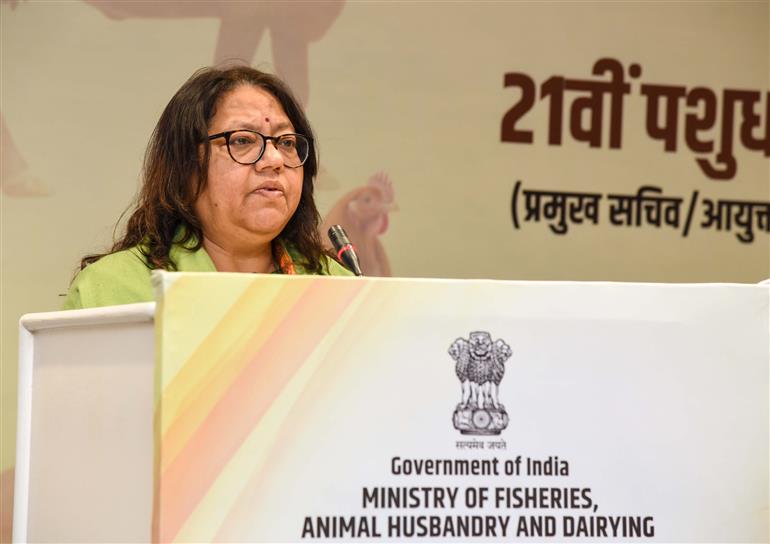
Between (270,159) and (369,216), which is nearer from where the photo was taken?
(270,159)

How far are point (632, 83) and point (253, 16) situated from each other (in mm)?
1381

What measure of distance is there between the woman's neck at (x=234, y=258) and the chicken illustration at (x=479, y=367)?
838mm

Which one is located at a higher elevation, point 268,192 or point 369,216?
point 369,216

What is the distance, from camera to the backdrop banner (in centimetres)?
98

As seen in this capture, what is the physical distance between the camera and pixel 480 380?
1.03 meters

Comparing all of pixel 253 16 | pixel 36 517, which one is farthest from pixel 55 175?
pixel 36 517

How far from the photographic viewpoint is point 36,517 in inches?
48.8

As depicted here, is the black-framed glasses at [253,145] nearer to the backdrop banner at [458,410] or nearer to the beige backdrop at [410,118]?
the backdrop banner at [458,410]

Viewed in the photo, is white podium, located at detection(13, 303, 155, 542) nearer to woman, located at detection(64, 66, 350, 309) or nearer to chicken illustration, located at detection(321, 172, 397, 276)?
woman, located at detection(64, 66, 350, 309)

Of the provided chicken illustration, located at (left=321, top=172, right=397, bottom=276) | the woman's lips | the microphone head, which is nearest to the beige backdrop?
chicken illustration, located at (left=321, top=172, right=397, bottom=276)

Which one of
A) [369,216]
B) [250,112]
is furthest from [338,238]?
[369,216]

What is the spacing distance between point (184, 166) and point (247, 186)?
0.16 m

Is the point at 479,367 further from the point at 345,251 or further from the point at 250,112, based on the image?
the point at 250,112

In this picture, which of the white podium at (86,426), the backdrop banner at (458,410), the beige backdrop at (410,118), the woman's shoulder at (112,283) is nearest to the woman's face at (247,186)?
the woman's shoulder at (112,283)
